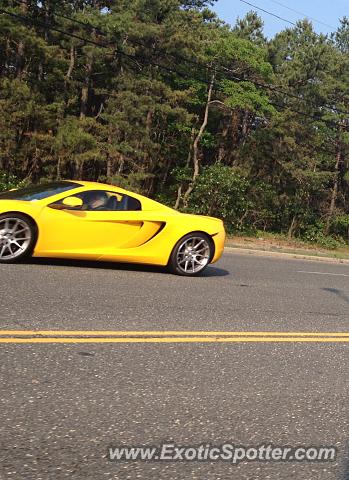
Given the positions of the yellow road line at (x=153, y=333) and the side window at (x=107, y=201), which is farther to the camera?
the side window at (x=107, y=201)

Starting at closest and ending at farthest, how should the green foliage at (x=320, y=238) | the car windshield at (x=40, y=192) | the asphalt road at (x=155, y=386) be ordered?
the asphalt road at (x=155, y=386), the car windshield at (x=40, y=192), the green foliage at (x=320, y=238)

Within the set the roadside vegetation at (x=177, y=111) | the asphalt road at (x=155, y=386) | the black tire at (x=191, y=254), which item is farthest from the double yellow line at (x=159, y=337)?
the roadside vegetation at (x=177, y=111)

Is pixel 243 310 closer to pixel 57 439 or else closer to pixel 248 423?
pixel 248 423

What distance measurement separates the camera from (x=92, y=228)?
8312mm

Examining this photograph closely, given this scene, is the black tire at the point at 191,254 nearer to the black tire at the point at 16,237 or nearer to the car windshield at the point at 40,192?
the car windshield at the point at 40,192

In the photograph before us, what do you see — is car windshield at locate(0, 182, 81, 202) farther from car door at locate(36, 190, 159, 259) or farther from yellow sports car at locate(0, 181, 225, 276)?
car door at locate(36, 190, 159, 259)

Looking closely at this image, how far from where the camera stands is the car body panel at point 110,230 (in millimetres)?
8008

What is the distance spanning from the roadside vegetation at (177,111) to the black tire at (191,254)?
42.7 ft

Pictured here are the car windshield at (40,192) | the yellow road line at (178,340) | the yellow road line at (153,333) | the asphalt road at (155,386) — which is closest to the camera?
the asphalt road at (155,386)

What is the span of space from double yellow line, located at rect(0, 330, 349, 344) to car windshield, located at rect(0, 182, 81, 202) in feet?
11.4

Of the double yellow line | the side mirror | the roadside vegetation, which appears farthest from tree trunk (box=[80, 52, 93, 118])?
the double yellow line

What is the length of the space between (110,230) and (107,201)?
1.64 feet

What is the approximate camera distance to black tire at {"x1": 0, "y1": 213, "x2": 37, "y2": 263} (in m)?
7.75

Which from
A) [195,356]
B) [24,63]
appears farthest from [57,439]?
[24,63]
